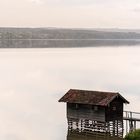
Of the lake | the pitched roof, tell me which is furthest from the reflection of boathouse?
the lake

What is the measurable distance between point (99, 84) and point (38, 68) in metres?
55.0

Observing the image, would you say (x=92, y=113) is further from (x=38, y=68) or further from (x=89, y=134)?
(x=38, y=68)

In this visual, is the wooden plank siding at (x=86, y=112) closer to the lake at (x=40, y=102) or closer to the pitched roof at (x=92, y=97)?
the pitched roof at (x=92, y=97)

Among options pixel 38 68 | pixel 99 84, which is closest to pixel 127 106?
pixel 99 84

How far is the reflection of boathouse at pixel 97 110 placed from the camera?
46.8 meters

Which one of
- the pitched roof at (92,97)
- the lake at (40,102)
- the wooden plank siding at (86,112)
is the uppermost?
the pitched roof at (92,97)

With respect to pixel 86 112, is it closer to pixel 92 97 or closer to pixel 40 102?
pixel 92 97

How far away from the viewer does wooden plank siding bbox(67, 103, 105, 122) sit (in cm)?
4700

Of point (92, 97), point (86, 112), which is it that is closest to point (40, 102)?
point (86, 112)

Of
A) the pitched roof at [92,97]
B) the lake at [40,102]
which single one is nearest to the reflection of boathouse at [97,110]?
the pitched roof at [92,97]

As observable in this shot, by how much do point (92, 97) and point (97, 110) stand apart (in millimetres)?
1693

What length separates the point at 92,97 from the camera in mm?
48031

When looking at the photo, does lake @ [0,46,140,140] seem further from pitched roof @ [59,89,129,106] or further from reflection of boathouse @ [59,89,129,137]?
pitched roof @ [59,89,129,106]

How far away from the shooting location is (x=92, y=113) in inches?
1873
